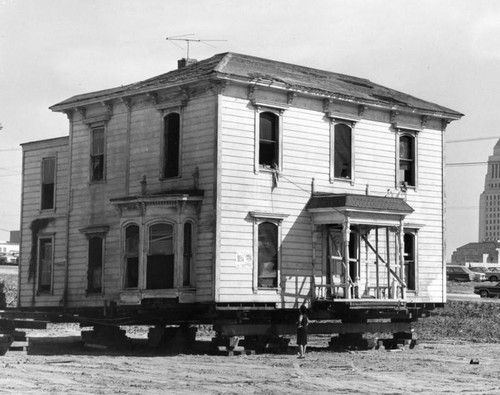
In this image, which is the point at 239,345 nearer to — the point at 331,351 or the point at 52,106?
the point at 331,351

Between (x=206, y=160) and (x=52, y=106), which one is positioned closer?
(x=206, y=160)

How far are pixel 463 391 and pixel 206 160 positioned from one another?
12457 millimetres

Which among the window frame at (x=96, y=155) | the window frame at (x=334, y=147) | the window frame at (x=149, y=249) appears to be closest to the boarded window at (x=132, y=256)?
the window frame at (x=149, y=249)

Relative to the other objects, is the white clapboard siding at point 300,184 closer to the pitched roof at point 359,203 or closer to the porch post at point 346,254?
the pitched roof at point 359,203

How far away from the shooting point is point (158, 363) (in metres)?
28.6

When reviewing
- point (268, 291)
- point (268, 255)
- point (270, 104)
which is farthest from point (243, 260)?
point (270, 104)

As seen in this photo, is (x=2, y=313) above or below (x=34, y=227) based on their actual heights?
below

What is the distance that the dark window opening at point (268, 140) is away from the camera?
3312 cm

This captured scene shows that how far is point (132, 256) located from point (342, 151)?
7844 millimetres

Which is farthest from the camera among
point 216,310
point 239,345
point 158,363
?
point 239,345

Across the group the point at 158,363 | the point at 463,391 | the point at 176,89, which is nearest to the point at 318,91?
the point at 176,89

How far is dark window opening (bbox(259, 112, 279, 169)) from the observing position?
109 feet

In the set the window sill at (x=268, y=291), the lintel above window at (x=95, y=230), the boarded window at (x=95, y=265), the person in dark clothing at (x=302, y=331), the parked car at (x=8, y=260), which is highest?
the parked car at (x=8, y=260)

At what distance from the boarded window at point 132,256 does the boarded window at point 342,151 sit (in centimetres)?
697
